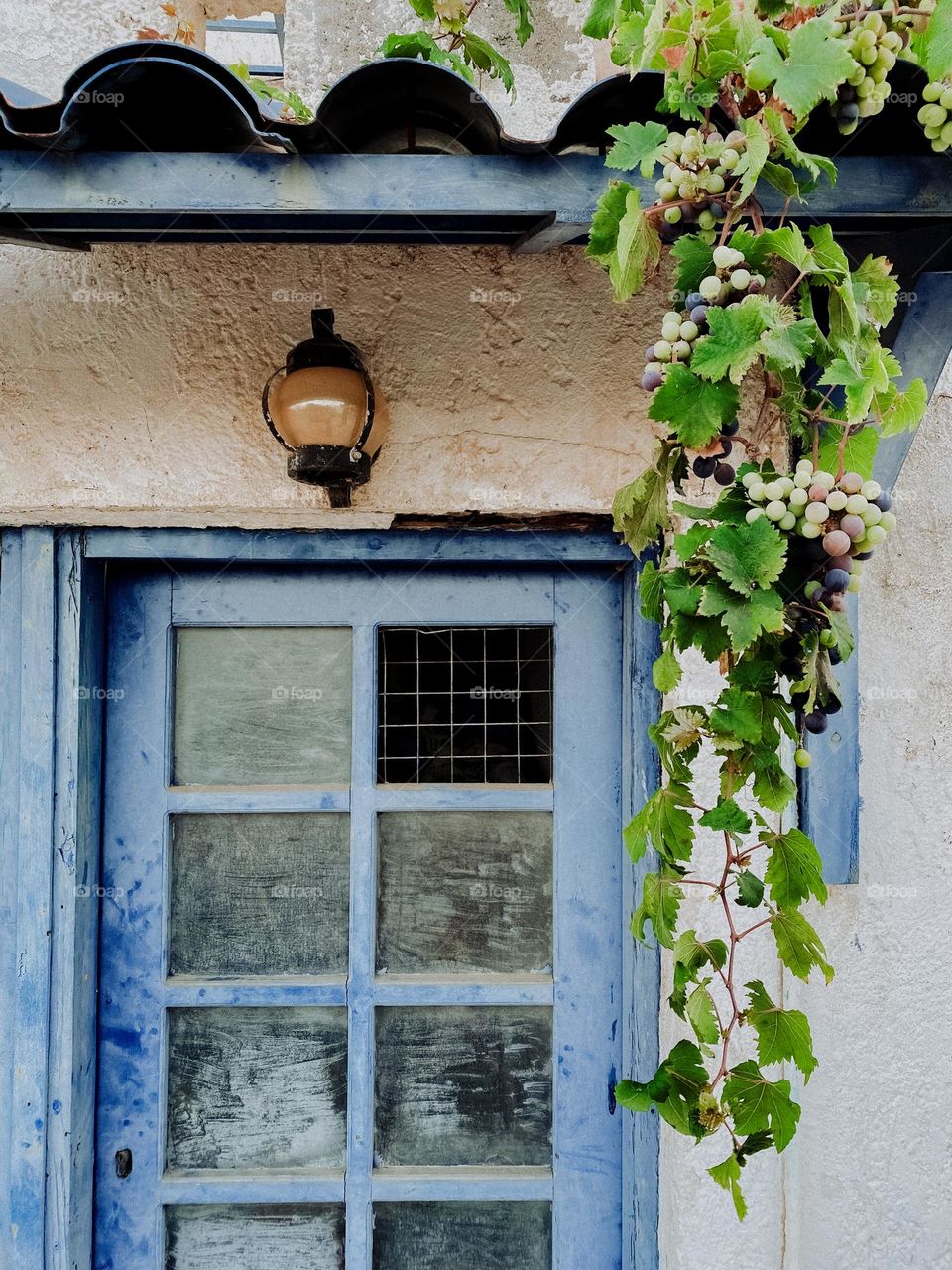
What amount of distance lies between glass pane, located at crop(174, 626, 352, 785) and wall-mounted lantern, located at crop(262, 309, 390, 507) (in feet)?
1.53

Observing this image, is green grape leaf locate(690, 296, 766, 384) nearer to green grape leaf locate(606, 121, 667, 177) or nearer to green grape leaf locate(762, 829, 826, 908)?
green grape leaf locate(606, 121, 667, 177)

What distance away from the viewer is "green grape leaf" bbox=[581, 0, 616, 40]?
1394 mm

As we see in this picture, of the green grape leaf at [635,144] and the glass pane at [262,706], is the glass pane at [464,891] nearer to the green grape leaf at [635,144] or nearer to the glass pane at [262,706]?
the glass pane at [262,706]

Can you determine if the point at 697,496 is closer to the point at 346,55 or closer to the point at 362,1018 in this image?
the point at 362,1018

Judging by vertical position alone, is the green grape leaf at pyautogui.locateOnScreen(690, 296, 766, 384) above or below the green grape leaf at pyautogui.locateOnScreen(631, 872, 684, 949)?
above

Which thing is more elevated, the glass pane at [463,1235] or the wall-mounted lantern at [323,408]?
the wall-mounted lantern at [323,408]

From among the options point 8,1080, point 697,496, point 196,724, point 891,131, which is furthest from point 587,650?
point 8,1080

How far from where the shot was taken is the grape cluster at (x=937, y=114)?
Result: 125cm

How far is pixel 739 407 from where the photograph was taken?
119 cm

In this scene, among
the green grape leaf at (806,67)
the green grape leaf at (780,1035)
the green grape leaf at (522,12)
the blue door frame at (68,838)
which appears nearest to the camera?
the green grape leaf at (806,67)

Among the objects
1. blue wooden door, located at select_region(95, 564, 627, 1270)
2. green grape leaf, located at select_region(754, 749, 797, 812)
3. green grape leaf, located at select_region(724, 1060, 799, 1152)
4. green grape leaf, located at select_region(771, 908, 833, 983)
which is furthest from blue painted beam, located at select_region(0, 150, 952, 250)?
→ green grape leaf, located at select_region(724, 1060, 799, 1152)

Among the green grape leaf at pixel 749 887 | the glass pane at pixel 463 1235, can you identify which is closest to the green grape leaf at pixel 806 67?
the green grape leaf at pixel 749 887

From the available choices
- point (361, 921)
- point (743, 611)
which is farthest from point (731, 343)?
point (361, 921)

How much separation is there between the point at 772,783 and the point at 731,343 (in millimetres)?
623
